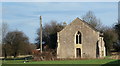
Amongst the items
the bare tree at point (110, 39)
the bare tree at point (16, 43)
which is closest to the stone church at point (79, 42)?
the bare tree at point (16, 43)

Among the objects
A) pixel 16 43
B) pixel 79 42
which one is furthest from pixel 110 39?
pixel 16 43

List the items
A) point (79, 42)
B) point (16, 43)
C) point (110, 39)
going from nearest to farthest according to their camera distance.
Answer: point (79, 42), point (16, 43), point (110, 39)

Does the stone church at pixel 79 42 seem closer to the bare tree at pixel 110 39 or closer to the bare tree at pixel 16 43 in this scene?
the bare tree at pixel 16 43

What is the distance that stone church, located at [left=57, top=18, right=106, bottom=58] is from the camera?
4966 cm

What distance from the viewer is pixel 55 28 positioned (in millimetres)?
69188

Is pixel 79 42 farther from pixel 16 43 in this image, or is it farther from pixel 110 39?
pixel 16 43

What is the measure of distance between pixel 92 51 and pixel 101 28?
65.7 feet

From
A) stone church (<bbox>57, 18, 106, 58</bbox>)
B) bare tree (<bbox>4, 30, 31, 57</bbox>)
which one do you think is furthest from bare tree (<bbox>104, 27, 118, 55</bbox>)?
bare tree (<bbox>4, 30, 31, 57</bbox>)

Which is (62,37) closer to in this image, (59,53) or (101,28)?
(59,53)

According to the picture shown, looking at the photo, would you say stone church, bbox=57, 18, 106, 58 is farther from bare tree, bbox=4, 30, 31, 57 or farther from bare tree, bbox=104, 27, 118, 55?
bare tree, bbox=104, 27, 118, 55

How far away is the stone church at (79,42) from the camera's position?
49656 mm

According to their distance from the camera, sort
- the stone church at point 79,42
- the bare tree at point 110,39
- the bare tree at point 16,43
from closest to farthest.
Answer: the stone church at point 79,42 → the bare tree at point 16,43 → the bare tree at point 110,39

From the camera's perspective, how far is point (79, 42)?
166 ft

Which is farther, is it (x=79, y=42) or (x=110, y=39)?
(x=110, y=39)
